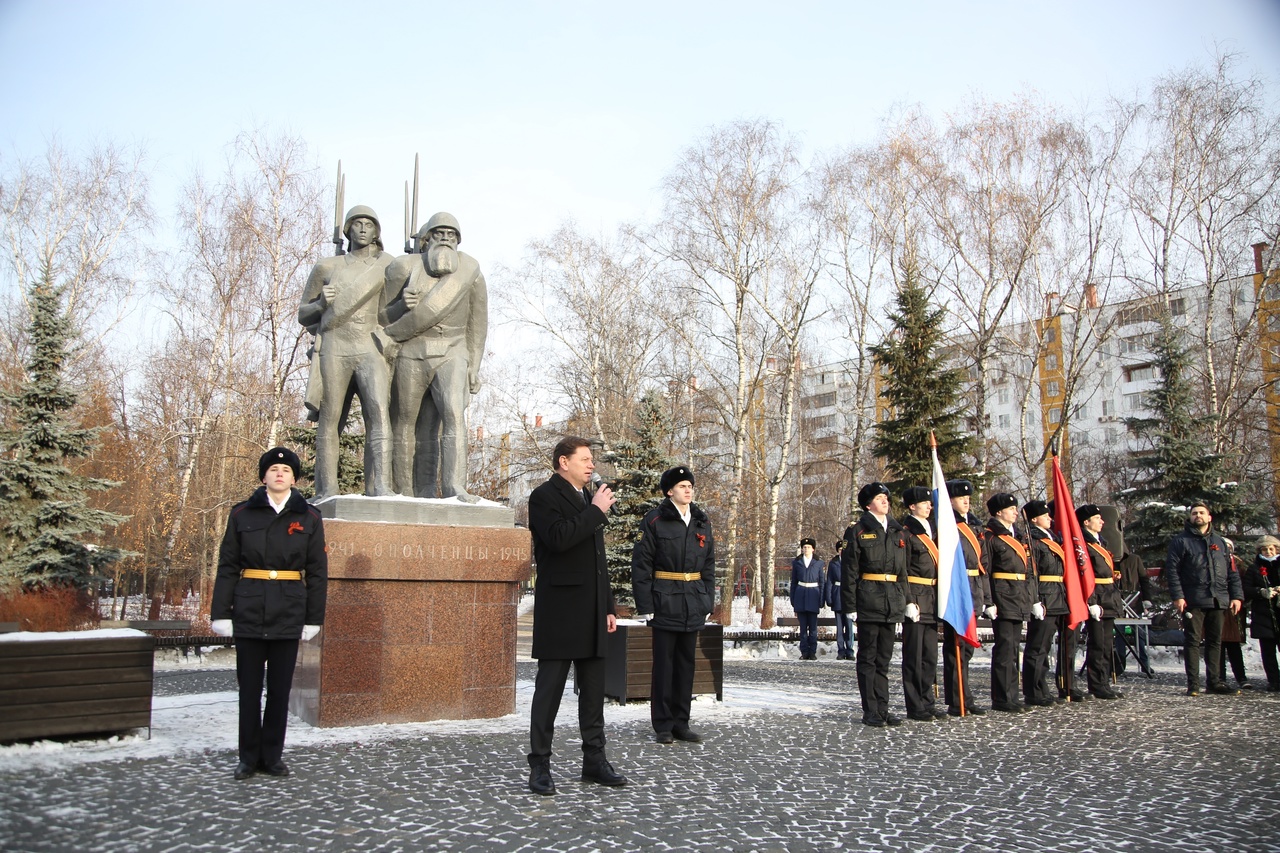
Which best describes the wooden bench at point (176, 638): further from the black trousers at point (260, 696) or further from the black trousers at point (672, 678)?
the black trousers at point (260, 696)

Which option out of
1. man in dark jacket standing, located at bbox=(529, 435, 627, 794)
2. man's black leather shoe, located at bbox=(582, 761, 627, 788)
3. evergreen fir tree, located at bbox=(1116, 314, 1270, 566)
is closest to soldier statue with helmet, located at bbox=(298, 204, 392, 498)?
man in dark jacket standing, located at bbox=(529, 435, 627, 794)

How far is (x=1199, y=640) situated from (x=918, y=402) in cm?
1040

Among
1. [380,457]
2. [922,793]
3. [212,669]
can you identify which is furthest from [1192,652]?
[212,669]

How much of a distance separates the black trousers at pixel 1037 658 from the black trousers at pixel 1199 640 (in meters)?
2.27

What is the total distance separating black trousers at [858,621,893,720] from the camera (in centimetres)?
791

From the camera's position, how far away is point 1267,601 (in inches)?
426

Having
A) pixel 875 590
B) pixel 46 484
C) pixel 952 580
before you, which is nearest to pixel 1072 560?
pixel 952 580

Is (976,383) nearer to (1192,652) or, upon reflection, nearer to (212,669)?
(1192,652)

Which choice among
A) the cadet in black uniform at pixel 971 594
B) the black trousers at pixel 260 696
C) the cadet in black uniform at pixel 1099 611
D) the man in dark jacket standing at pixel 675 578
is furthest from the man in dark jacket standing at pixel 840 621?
the black trousers at pixel 260 696

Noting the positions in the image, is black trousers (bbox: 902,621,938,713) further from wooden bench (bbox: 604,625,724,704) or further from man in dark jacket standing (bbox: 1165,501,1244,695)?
man in dark jacket standing (bbox: 1165,501,1244,695)

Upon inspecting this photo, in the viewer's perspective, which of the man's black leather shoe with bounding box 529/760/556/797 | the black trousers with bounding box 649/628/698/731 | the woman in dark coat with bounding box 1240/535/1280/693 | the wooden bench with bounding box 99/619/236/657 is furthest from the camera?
the wooden bench with bounding box 99/619/236/657

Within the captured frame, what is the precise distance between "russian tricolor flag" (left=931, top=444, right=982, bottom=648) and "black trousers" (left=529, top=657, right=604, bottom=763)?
4.32m

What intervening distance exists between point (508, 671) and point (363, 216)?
4.13 m

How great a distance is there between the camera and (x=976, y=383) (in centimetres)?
2534
